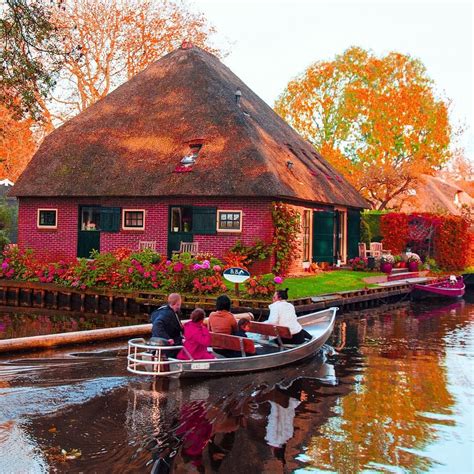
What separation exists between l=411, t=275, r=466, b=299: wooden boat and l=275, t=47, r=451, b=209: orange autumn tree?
16295 millimetres

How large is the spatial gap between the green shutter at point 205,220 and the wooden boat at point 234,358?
9.76 metres

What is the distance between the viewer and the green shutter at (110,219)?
24.8 metres

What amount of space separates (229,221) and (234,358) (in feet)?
40.8

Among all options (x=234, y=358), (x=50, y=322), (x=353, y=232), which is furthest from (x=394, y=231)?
(x=234, y=358)

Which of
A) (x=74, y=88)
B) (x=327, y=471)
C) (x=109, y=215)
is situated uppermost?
(x=74, y=88)

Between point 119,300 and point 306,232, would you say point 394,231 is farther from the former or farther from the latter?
point 119,300

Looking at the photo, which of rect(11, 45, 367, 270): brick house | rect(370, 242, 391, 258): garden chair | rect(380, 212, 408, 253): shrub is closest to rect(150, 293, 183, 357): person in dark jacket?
rect(11, 45, 367, 270): brick house

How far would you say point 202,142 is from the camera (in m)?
24.5

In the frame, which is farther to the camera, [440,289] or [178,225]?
[440,289]

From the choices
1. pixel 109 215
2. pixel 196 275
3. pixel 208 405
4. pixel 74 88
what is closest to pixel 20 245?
pixel 109 215

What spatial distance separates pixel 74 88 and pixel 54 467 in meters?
35.3

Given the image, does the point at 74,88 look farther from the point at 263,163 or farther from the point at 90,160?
the point at 263,163

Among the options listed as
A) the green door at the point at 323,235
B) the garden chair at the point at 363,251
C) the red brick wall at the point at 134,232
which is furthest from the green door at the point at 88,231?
the garden chair at the point at 363,251

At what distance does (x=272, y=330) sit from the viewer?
12508mm
